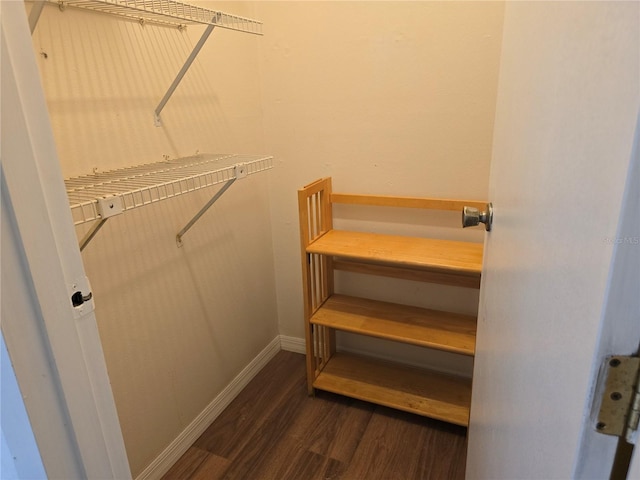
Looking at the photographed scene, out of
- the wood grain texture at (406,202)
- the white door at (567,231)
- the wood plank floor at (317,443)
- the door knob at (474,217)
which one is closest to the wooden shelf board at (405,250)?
the wood grain texture at (406,202)

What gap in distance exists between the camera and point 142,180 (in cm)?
115

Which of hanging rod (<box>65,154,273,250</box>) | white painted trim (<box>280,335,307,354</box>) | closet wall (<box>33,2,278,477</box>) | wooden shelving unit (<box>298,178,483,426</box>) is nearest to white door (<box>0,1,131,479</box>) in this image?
hanging rod (<box>65,154,273,250</box>)

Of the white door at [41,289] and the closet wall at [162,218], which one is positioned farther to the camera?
the closet wall at [162,218]

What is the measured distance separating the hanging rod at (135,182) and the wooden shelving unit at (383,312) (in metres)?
0.43

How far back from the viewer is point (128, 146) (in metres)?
1.37

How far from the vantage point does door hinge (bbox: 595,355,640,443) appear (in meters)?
0.35

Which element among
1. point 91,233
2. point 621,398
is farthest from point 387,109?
point 621,398

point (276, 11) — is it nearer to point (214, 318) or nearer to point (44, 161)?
point (214, 318)

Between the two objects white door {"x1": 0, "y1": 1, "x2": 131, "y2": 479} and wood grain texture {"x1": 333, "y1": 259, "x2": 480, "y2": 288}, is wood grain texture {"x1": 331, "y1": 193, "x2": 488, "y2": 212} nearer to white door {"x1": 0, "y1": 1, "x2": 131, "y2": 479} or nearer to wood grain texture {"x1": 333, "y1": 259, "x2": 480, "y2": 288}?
wood grain texture {"x1": 333, "y1": 259, "x2": 480, "y2": 288}

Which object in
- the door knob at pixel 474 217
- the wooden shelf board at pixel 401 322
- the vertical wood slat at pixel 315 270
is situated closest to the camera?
the door knob at pixel 474 217

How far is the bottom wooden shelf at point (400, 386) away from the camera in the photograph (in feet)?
5.98

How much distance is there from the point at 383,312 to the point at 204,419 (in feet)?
3.14

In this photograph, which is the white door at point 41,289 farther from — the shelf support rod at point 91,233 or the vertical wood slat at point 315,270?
the vertical wood slat at point 315,270

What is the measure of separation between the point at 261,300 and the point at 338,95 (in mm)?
1134
